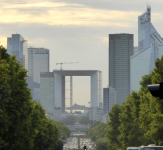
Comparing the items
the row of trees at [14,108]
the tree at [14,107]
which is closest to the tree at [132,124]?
the row of trees at [14,108]

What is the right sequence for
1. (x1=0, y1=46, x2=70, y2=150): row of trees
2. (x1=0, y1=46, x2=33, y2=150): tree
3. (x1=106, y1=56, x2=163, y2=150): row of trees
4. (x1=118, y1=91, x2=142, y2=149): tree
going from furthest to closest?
(x1=118, y1=91, x2=142, y2=149): tree < (x1=106, y1=56, x2=163, y2=150): row of trees < (x1=0, y1=46, x2=33, y2=150): tree < (x1=0, y1=46, x2=70, y2=150): row of trees

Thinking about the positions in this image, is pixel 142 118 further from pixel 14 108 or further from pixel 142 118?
pixel 14 108

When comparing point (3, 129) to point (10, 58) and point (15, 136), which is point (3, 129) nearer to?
point (15, 136)

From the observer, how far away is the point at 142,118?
56.3 m

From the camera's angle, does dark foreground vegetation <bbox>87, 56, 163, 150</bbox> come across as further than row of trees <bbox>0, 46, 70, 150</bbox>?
Yes

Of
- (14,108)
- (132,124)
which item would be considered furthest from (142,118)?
(14,108)

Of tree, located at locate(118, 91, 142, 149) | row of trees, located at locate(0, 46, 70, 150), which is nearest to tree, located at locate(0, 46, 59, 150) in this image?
row of trees, located at locate(0, 46, 70, 150)

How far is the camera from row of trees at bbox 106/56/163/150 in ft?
145

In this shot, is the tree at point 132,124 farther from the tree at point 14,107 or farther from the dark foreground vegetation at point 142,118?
the tree at point 14,107

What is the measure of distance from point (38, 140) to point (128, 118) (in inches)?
665

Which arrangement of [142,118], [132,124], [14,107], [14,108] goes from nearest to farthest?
[14,107], [14,108], [142,118], [132,124]

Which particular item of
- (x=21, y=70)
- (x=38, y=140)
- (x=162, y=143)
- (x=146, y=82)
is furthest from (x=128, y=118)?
(x=21, y=70)

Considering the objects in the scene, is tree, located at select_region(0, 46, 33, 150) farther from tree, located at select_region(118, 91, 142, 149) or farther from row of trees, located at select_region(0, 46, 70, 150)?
tree, located at select_region(118, 91, 142, 149)

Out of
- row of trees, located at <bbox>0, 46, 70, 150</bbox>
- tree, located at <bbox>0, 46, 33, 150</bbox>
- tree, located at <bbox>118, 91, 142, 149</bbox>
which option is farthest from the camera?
tree, located at <bbox>118, 91, 142, 149</bbox>
